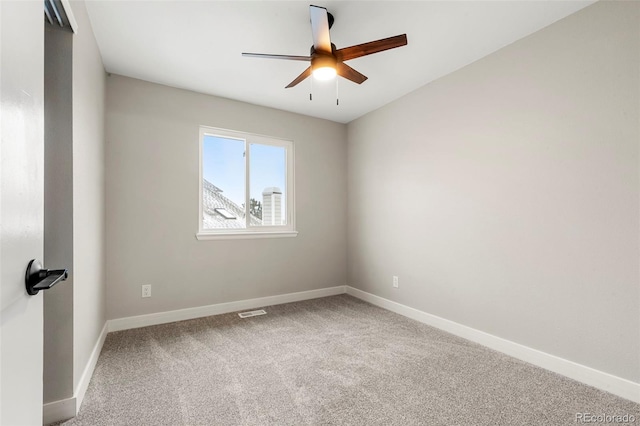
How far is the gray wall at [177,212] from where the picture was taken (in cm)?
285

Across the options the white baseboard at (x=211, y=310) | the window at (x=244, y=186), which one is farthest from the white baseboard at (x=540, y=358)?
the window at (x=244, y=186)

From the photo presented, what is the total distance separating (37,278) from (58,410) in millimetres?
1474

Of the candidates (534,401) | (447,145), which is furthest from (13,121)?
(447,145)

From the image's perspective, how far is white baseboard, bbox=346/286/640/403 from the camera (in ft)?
5.94

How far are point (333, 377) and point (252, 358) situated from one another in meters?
0.68

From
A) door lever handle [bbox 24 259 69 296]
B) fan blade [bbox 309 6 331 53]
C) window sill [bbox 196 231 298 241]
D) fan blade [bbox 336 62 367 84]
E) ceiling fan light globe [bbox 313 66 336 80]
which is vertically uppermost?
fan blade [bbox 309 6 331 53]

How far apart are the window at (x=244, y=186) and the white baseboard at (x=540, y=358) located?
191 centimetres

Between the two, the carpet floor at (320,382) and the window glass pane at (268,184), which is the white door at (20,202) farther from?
the window glass pane at (268,184)

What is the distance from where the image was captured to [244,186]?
359cm

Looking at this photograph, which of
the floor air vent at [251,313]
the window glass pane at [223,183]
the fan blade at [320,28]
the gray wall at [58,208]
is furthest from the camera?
the window glass pane at [223,183]

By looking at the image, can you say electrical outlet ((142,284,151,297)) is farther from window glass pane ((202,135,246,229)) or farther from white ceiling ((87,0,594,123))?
white ceiling ((87,0,594,123))

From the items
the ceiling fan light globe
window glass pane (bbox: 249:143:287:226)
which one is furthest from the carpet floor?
the ceiling fan light globe

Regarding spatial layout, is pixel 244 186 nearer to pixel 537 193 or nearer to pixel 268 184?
pixel 268 184

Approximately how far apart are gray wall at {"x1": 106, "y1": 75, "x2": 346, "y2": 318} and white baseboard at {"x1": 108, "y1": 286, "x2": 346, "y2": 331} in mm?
58
